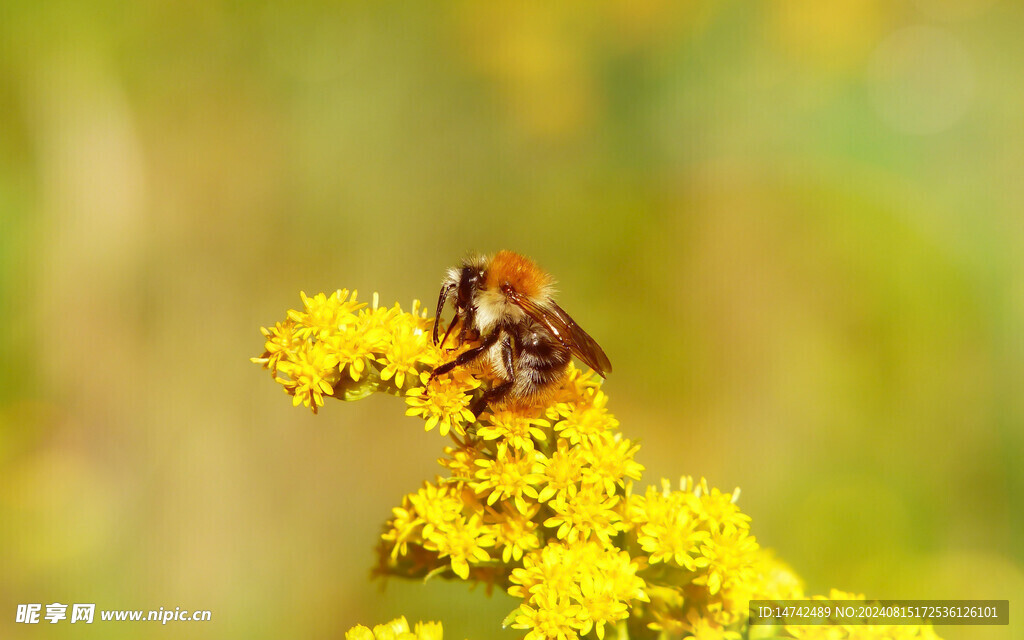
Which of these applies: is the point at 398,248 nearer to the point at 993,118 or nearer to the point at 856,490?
the point at 856,490

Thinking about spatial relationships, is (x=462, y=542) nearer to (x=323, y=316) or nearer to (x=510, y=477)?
(x=510, y=477)

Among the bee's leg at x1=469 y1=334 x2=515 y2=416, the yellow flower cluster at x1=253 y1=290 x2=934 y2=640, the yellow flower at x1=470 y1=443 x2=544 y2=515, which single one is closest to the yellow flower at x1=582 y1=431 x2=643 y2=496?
the yellow flower cluster at x1=253 y1=290 x2=934 y2=640

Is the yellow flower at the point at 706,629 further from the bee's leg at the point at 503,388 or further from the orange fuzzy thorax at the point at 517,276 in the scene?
the orange fuzzy thorax at the point at 517,276

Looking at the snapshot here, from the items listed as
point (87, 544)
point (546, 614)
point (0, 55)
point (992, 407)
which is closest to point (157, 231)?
point (0, 55)

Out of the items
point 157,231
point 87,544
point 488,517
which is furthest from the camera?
point 157,231

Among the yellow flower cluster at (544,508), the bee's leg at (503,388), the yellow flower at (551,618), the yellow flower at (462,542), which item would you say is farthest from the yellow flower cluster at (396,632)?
the bee's leg at (503,388)
